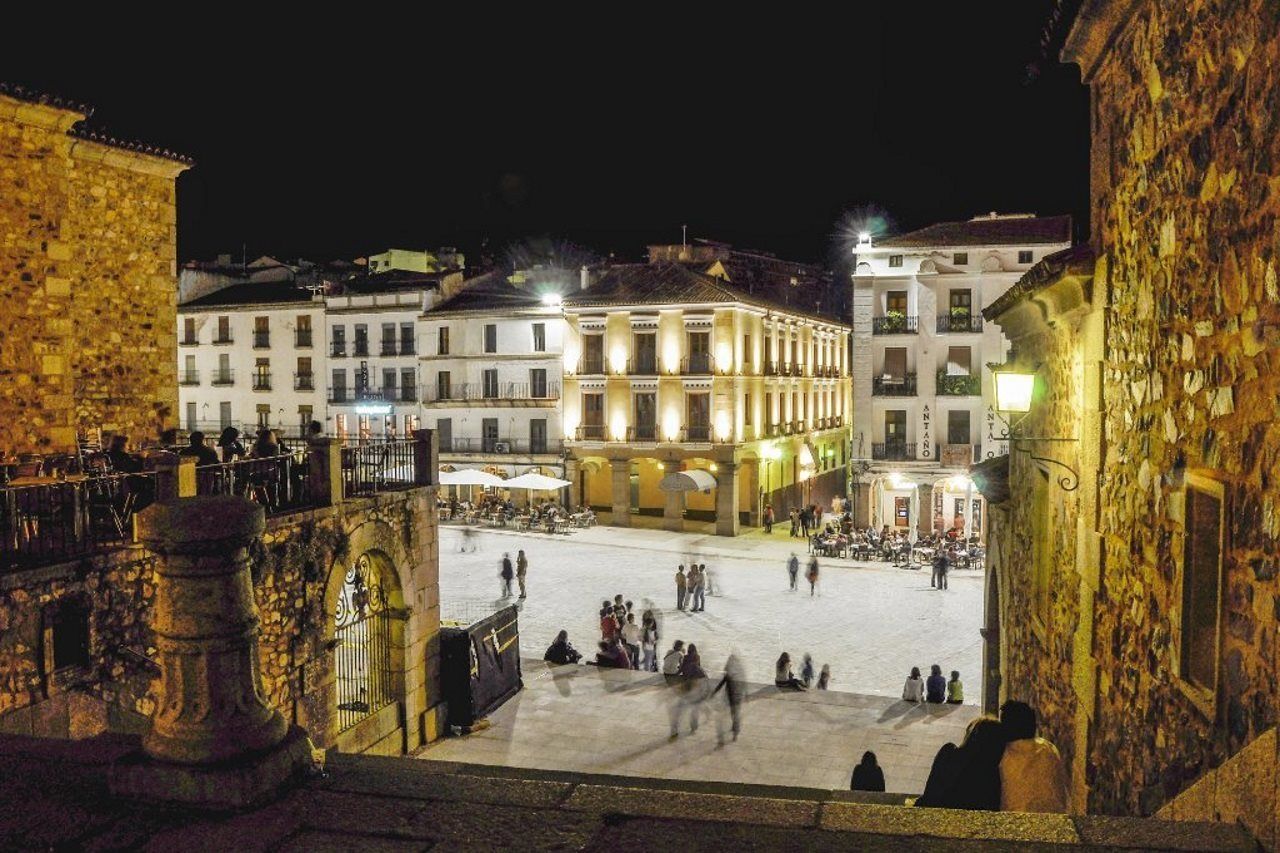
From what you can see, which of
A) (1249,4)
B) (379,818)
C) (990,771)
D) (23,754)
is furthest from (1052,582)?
(23,754)

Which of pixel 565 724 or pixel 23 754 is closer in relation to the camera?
pixel 23 754

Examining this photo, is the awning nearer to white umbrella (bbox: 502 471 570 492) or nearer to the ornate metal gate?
white umbrella (bbox: 502 471 570 492)

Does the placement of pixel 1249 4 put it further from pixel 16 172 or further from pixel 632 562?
pixel 632 562

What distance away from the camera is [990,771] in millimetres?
5207

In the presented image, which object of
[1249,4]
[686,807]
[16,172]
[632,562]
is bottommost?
[632,562]

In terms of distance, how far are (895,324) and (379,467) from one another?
24954 mm

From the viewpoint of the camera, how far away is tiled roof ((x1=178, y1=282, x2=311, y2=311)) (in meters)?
46.7

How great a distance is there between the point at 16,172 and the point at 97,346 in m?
2.99

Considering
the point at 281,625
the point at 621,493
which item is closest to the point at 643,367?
the point at 621,493

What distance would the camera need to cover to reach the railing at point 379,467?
14.0 m

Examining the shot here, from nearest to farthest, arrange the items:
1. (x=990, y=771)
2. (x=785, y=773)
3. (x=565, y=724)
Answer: (x=990, y=771)
(x=785, y=773)
(x=565, y=724)

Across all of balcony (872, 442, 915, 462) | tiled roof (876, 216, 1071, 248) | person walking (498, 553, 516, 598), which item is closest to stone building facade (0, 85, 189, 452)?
person walking (498, 553, 516, 598)

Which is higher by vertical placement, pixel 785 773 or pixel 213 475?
pixel 213 475

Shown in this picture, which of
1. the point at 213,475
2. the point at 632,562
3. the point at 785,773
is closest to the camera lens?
the point at 213,475
